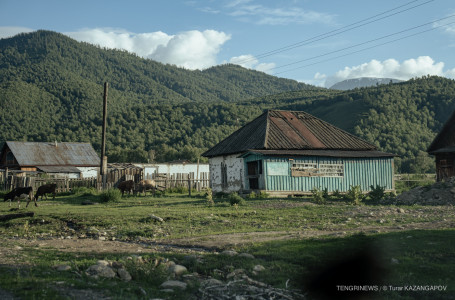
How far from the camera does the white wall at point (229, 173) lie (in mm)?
30734

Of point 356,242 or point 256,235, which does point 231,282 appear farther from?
point 256,235

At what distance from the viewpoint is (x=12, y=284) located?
6.29 m

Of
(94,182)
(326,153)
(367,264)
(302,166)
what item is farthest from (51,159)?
(367,264)

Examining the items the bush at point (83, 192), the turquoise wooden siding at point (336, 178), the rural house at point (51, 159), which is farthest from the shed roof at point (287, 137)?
the rural house at point (51, 159)

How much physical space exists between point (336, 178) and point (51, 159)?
3551 centimetres

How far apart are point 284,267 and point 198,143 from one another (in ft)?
271

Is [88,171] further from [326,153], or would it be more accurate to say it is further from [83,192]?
[326,153]

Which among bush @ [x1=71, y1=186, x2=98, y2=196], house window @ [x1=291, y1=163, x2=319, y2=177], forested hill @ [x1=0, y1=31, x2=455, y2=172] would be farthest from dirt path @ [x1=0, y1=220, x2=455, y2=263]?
forested hill @ [x1=0, y1=31, x2=455, y2=172]

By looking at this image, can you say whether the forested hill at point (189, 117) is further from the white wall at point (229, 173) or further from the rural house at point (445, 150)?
the white wall at point (229, 173)

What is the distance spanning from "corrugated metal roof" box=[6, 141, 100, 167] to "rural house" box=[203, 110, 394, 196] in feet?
82.8

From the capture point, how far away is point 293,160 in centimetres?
2936

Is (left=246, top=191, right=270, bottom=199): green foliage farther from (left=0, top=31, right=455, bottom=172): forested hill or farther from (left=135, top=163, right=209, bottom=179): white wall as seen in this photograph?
(left=0, top=31, right=455, bottom=172): forested hill

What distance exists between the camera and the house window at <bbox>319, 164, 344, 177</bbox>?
99.5 feet

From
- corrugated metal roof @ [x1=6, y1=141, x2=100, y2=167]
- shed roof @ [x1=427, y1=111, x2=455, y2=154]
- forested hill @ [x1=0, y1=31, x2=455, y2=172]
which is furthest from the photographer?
forested hill @ [x1=0, y1=31, x2=455, y2=172]
